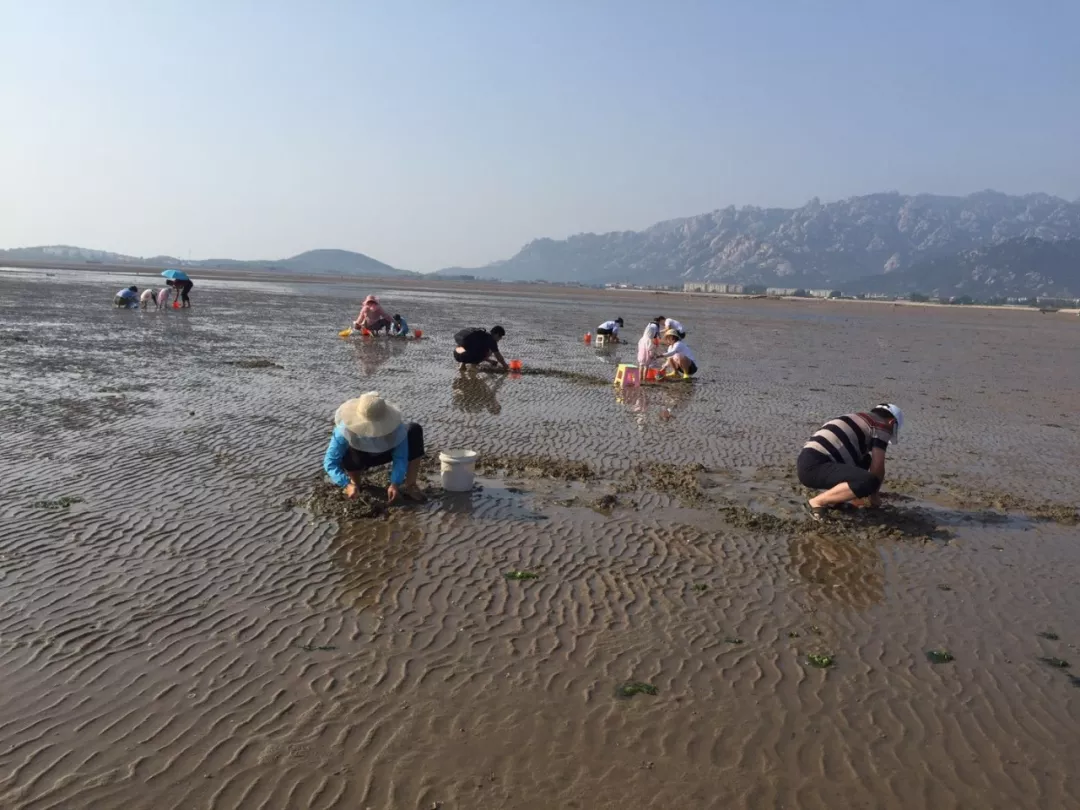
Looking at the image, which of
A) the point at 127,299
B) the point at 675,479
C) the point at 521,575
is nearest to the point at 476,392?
the point at 675,479

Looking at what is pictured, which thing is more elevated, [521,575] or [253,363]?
[253,363]

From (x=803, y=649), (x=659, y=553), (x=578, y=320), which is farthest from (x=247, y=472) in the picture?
(x=578, y=320)

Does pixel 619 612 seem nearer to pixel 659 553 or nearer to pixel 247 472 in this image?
pixel 659 553

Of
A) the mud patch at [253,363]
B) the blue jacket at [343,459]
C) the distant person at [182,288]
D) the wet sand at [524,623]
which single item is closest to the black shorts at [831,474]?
the wet sand at [524,623]

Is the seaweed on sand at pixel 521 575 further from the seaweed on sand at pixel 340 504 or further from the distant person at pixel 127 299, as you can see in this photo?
the distant person at pixel 127 299

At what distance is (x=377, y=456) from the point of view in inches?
324

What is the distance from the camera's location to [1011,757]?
4.56 meters

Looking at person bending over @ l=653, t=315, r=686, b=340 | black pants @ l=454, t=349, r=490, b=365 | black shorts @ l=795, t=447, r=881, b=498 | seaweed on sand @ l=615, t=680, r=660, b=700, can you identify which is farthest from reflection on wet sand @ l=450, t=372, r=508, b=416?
seaweed on sand @ l=615, t=680, r=660, b=700

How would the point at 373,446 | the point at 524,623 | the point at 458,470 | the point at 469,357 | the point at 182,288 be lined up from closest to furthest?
the point at 524,623 → the point at 373,446 → the point at 458,470 → the point at 469,357 → the point at 182,288

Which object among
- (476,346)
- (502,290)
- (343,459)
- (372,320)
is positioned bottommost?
(343,459)

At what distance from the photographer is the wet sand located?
4.16 metres

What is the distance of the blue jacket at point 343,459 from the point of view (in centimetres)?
805

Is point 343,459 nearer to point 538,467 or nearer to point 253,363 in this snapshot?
point 538,467

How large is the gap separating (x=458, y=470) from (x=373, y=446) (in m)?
1.14
